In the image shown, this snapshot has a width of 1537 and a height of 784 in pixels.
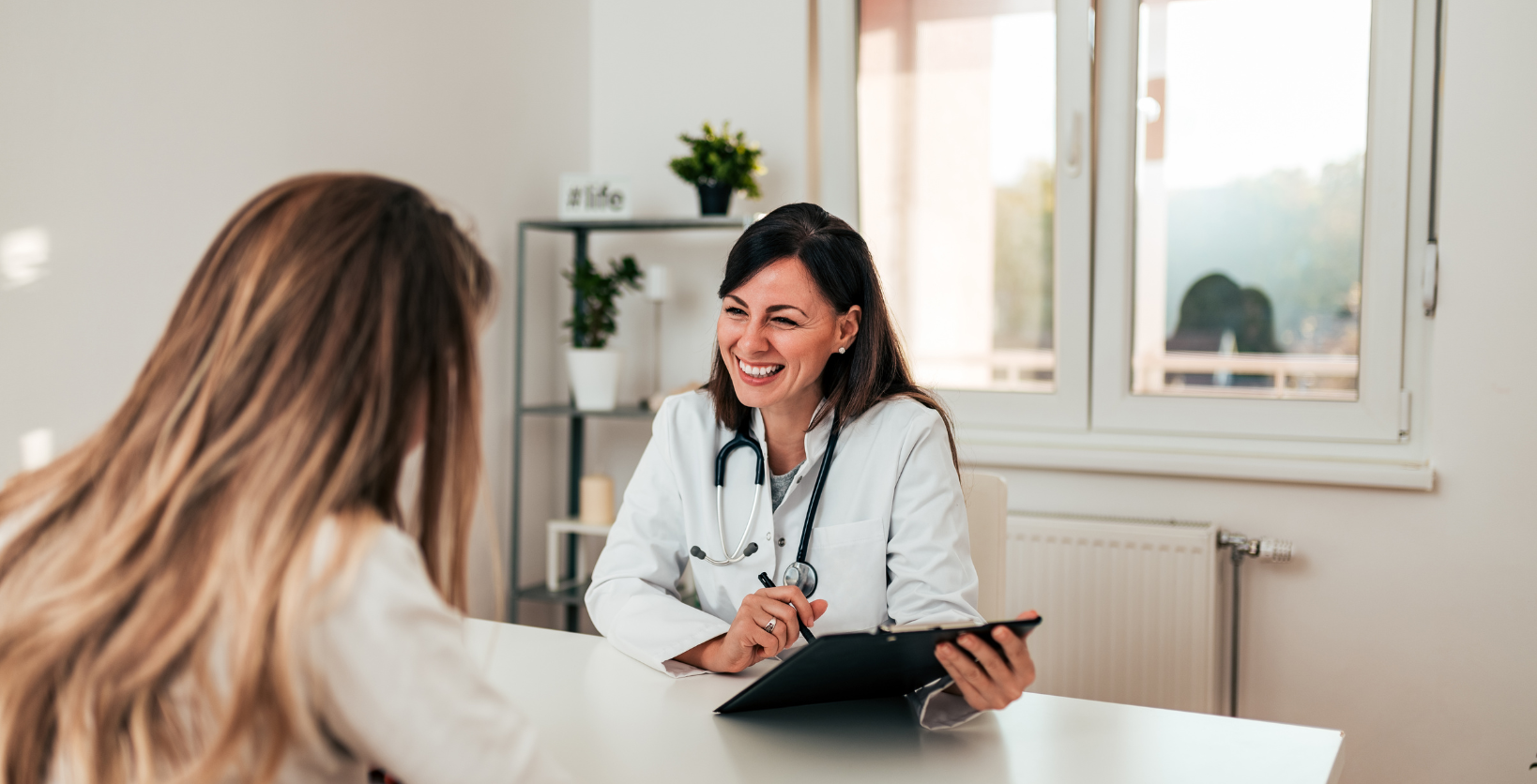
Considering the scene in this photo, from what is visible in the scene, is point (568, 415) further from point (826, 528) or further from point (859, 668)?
point (859, 668)

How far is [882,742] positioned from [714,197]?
6.07ft

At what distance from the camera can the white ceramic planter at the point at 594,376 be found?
2.71m

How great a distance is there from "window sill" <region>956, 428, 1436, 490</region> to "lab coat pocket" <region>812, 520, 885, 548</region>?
113 cm

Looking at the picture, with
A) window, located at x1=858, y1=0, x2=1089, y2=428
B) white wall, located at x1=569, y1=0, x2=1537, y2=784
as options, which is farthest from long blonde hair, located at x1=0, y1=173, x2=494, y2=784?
white wall, located at x1=569, y1=0, x2=1537, y2=784

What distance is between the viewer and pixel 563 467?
3105mm

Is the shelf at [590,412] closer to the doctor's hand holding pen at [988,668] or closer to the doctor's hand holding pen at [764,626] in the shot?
the doctor's hand holding pen at [764,626]

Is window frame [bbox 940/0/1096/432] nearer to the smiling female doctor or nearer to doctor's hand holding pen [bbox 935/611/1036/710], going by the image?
the smiling female doctor

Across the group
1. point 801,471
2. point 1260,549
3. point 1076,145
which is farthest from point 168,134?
point 1260,549

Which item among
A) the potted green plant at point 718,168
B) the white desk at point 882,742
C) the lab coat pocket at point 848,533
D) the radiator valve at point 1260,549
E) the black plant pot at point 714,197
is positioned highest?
the potted green plant at point 718,168

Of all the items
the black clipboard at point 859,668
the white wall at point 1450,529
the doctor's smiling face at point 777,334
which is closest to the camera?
the black clipboard at point 859,668

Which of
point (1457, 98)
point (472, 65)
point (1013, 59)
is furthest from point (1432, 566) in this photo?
point (472, 65)

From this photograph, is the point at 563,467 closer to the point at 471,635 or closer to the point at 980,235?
the point at 980,235

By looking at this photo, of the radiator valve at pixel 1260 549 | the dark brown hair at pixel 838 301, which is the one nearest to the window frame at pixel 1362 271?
the radiator valve at pixel 1260 549

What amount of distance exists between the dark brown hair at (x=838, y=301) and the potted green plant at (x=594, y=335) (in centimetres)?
111
